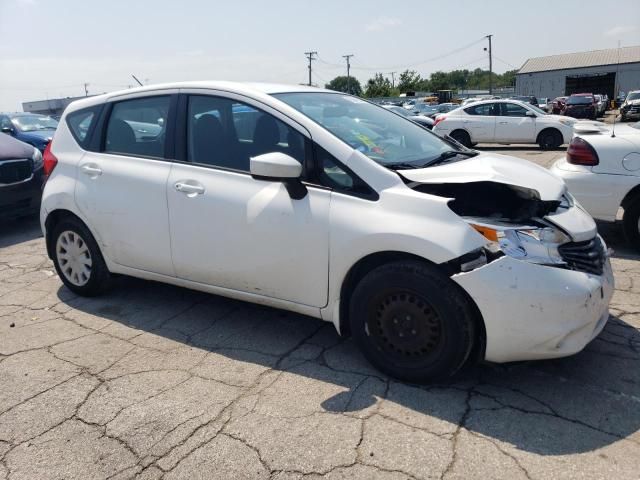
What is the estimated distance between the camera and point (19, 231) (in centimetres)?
728

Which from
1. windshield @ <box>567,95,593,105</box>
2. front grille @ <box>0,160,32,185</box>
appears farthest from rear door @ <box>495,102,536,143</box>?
windshield @ <box>567,95,593,105</box>

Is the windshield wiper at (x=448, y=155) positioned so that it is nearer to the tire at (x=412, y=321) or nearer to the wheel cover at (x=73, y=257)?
the tire at (x=412, y=321)

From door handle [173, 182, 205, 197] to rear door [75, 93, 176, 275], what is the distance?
14 centimetres

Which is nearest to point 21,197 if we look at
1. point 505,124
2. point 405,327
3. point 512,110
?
point 405,327

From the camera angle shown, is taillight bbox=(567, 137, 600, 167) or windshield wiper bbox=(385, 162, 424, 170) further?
taillight bbox=(567, 137, 600, 167)

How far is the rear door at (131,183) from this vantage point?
3.66 metres

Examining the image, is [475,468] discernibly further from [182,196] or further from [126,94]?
[126,94]

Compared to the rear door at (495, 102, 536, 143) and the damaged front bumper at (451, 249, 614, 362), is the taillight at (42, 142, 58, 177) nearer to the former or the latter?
the damaged front bumper at (451, 249, 614, 362)

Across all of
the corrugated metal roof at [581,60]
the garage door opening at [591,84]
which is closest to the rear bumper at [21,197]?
the garage door opening at [591,84]

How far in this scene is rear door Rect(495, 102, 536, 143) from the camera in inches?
602

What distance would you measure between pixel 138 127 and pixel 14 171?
3.82 meters

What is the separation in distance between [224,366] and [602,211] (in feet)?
12.6

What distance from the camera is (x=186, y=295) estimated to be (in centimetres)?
442

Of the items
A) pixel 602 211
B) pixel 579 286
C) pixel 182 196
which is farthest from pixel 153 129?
pixel 602 211
